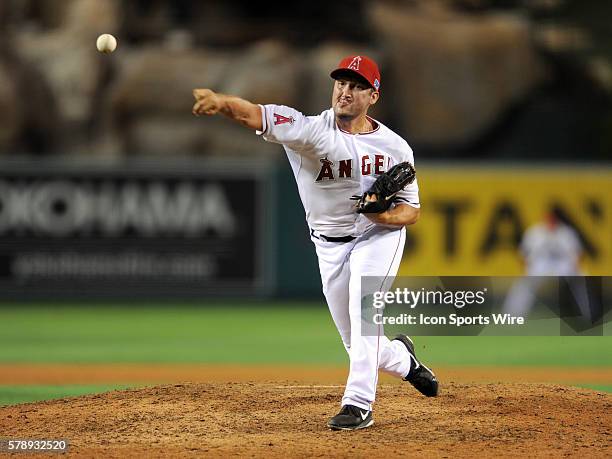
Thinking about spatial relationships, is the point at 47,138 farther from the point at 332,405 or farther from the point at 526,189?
the point at 332,405

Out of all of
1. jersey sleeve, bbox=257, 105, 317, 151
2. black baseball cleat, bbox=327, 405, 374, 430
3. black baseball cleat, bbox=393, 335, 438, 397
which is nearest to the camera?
jersey sleeve, bbox=257, 105, 317, 151

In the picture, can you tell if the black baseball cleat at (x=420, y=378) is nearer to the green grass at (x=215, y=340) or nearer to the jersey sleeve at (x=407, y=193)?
the jersey sleeve at (x=407, y=193)

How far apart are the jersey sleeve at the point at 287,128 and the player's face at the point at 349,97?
0.69 ft

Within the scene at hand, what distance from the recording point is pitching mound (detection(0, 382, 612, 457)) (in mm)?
5250

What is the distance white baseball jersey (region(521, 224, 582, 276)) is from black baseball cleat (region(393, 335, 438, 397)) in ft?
30.2

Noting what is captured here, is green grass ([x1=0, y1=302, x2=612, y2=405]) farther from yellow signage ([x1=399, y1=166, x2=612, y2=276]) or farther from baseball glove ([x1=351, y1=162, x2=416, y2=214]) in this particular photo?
baseball glove ([x1=351, y1=162, x2=416, y2=214])

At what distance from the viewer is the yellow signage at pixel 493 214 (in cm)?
1628

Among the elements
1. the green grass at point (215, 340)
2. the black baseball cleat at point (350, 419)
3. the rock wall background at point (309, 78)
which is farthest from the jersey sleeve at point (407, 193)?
the rock wall background at point (309, 78)

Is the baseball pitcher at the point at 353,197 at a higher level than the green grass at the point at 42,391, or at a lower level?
→ higher

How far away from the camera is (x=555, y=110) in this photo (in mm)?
19219

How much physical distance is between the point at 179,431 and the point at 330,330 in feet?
26.6

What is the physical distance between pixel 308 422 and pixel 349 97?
1.82 m

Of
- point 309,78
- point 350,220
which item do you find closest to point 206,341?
point 350,220

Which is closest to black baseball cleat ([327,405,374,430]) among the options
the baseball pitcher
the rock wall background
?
the baseball pitcher
